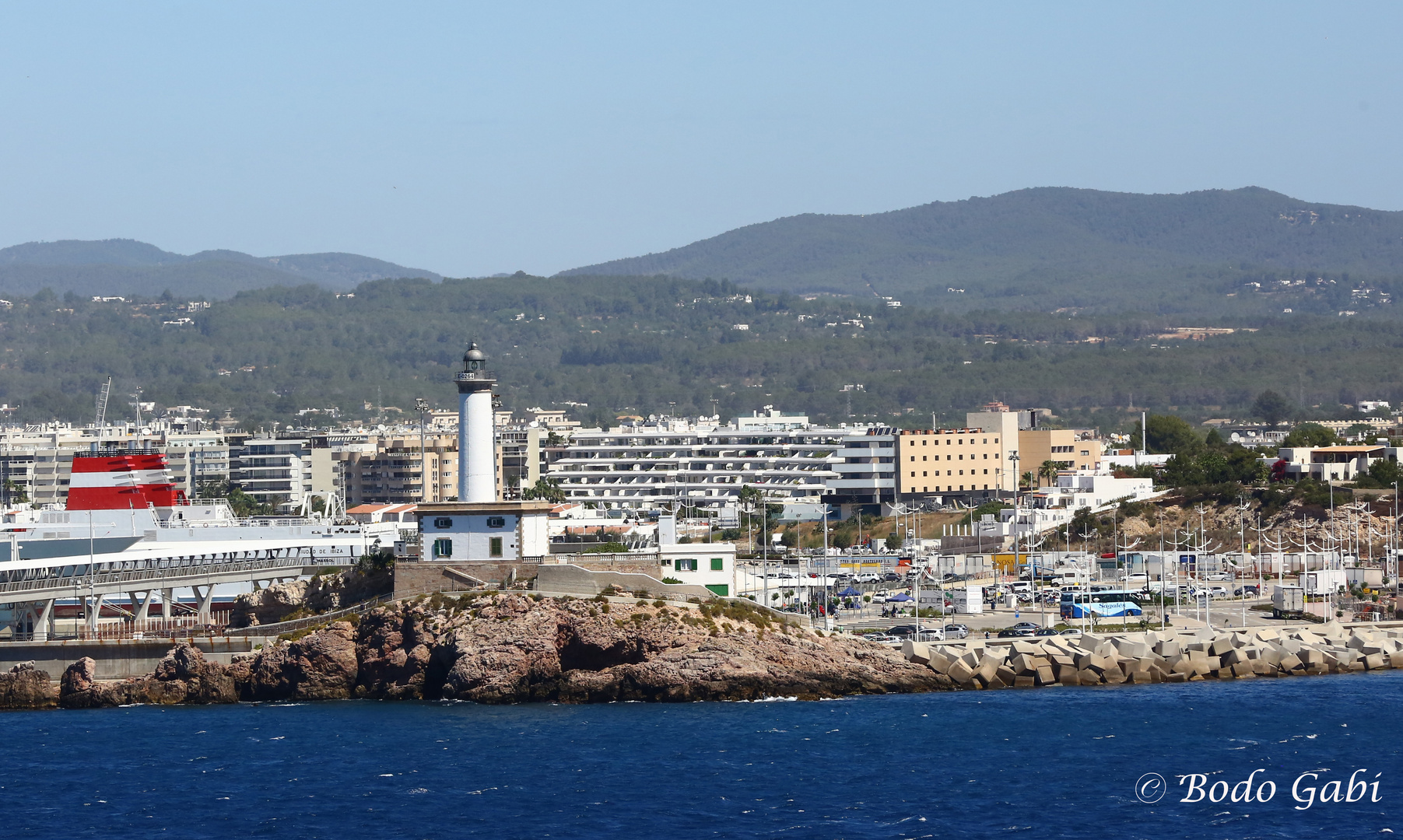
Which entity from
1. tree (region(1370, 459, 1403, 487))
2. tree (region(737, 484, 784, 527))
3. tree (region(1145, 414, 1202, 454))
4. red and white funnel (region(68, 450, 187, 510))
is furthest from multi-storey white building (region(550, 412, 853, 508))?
red and white funnel (region(68, 450, 187, 510))

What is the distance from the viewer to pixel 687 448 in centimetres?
12706

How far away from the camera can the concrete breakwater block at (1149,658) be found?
4784cm

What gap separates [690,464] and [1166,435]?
107ft

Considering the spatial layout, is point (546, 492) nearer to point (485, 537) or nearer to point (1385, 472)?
point (1385, 472)

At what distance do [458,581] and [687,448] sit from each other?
79681 millimetres

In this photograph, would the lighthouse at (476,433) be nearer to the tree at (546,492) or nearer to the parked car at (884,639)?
the parked car at (884,639)

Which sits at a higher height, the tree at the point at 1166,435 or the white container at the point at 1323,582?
the tree at the point at 1166,435

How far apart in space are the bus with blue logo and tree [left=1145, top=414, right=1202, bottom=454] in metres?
68.5

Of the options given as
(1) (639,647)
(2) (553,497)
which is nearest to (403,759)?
(1) (639,647)

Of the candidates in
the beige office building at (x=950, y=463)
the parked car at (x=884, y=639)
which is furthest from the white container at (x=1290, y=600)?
the beige office building at (x=950, y=463)

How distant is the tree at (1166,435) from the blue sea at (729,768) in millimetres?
85260

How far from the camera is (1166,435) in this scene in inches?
5221

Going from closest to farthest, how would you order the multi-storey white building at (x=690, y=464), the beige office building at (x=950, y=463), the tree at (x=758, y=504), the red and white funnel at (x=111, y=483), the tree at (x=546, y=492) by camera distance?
the red and white funnel at (x=111, y=483)
the tree at (x=758, y=504)
the tree at (x=546, y=492)
the beige office building at (x=950, y=463)
the multi-storey white building at (x=690, y=464)

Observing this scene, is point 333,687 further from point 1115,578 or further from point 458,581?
point 1115,578
